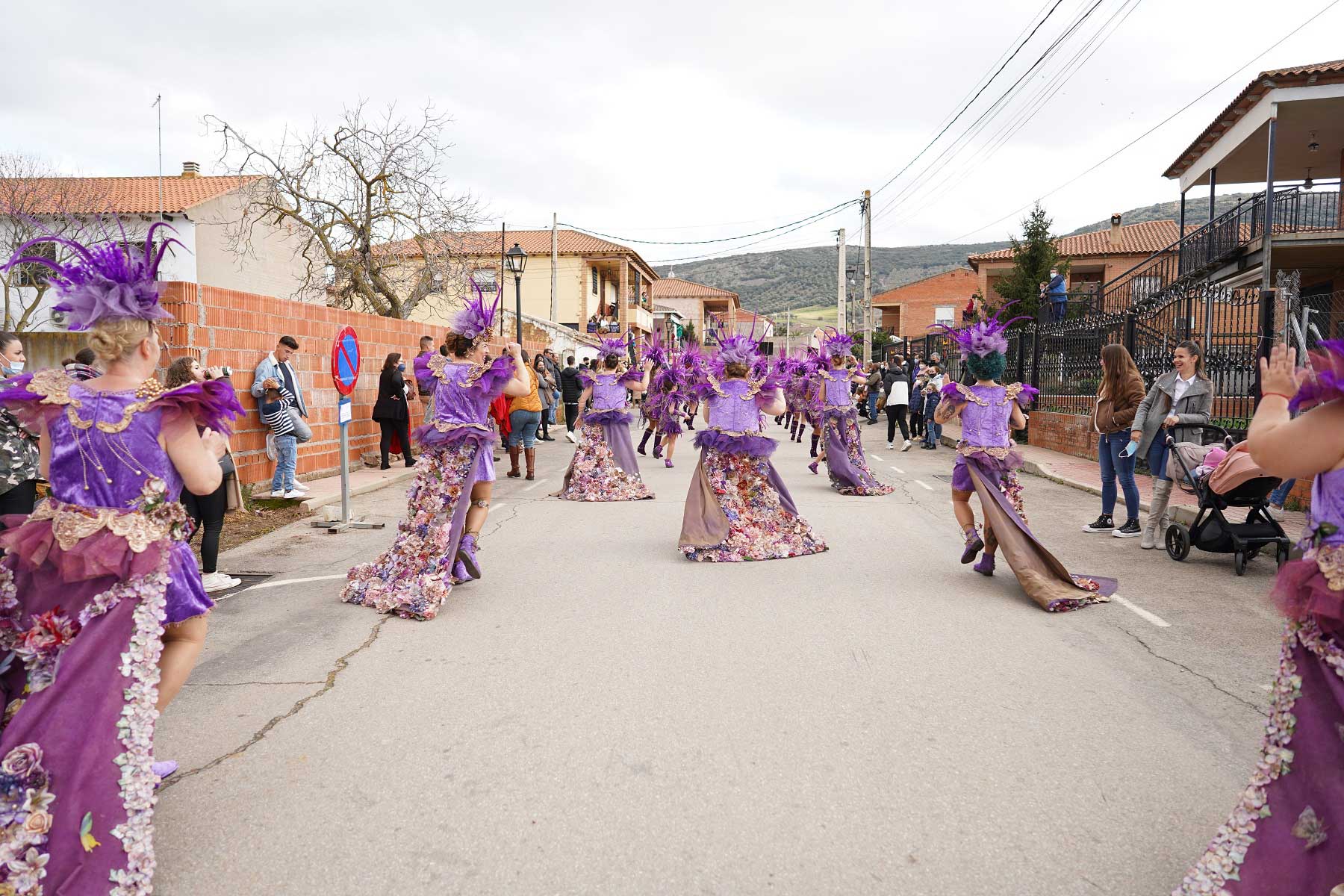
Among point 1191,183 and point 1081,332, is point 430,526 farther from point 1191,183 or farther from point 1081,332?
point 1191,183

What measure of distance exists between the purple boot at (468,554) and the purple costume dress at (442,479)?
13cm

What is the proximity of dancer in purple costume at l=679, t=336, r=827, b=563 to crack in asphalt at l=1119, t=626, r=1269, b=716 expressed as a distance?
120 inches

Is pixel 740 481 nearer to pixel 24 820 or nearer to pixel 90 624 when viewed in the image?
pixel 90 624

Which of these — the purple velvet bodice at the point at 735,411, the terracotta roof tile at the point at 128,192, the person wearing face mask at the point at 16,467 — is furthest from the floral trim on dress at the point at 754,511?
the terracotta roof tile at the point at 128,192

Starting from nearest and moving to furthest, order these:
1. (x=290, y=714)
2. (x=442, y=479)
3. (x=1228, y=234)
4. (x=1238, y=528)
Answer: (x=290, y=714) → (x=442, y=479) → (x=1238, y=528) → (x=1228, y=234)

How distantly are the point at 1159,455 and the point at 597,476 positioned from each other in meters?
6.56

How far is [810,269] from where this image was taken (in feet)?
537

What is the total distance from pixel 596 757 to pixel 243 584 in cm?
450

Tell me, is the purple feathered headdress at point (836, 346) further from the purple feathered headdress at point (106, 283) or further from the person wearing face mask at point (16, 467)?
the purple feathered headdress at point (106, 283)

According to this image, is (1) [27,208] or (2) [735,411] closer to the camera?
(2) [735,411]

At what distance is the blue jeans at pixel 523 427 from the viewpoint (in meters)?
14.0

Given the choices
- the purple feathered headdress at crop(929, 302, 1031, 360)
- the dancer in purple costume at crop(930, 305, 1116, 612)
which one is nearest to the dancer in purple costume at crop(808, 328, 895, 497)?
the dancer in purple costume at crop(930, 305, 1116, 612)

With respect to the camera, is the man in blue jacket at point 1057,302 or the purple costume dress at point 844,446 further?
the man in blue jacket at point 1057,302

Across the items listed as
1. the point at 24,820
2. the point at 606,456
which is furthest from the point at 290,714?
the point at 606,456
